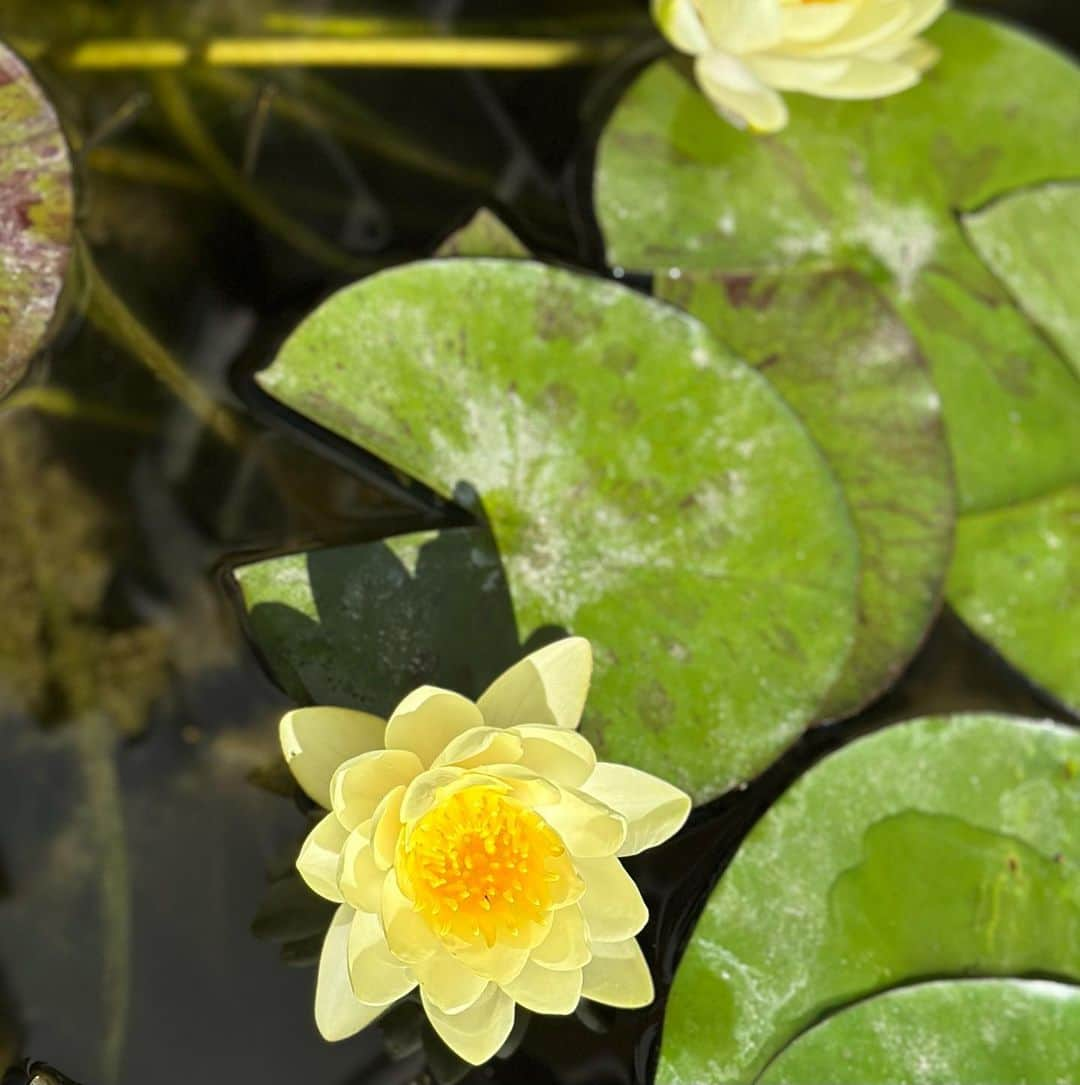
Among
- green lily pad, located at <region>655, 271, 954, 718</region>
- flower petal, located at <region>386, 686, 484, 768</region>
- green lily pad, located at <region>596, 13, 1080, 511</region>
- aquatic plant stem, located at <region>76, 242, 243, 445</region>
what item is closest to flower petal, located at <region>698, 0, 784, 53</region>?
green lily pad, located at <region>596, 13, 1080, 511</region>

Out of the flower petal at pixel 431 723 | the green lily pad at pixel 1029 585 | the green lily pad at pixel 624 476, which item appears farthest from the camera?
the green lily pad at pixel 1029 585

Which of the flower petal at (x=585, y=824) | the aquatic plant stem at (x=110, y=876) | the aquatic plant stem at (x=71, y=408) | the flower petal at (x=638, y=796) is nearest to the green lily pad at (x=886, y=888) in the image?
the flower petal at (x=638, y=796)

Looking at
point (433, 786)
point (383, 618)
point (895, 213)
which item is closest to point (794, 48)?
point (895, 213)

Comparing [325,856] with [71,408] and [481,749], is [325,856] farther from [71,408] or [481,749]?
[71,408]

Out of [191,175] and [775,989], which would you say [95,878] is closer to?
[775,989]

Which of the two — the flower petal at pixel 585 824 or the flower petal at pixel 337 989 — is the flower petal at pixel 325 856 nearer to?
the flower petal at pixel 337 989

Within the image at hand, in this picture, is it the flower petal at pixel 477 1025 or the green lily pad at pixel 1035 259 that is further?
the green lily pad at pixel 1035 259

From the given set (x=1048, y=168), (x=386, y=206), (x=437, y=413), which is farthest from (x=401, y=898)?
(x=1048, y=168)
